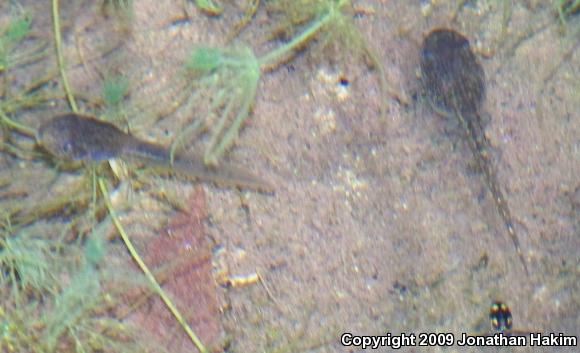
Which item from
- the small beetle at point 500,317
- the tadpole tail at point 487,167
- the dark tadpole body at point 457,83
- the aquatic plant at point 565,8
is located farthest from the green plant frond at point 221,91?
the aquatic plant at point 565,8

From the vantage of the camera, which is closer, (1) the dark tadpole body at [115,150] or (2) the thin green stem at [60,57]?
(1) the dark tadpole body at [115,150]

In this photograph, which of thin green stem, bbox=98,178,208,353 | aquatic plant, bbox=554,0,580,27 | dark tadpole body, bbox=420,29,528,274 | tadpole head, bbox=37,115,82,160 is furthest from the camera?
aquatic plant, bbox=554,0,580,27

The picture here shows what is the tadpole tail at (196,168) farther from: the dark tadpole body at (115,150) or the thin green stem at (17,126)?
the thin green stem at (17,126)

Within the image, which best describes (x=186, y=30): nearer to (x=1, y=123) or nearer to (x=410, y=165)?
(x=1, y=123)

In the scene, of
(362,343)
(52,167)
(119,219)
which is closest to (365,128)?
(362,343)

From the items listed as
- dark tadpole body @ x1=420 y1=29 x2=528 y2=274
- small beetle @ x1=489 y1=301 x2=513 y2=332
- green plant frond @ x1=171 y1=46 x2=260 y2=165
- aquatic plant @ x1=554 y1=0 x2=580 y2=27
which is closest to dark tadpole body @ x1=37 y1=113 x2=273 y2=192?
green plant frond @ x1=171 y1=46 x2=260 y2=165

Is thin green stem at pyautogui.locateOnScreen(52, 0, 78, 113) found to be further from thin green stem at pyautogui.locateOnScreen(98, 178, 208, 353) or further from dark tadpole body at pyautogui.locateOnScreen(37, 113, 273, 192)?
thin green stem at pyautogui.locateOnScreen(98, 178, 208, 353)

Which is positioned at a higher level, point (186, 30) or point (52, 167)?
point (186, 30)
